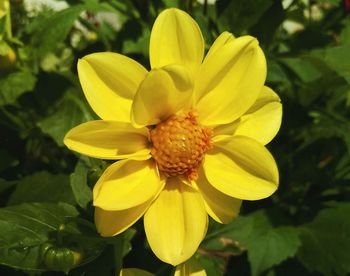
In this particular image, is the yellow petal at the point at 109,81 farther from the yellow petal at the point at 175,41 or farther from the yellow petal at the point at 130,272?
the yellow petal at the point at 130,272

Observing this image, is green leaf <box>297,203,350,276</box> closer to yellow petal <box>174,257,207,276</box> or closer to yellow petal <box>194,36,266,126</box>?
yellow petal <box>174,257,207,276</box>

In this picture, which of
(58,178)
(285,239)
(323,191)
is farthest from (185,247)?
(323,191)

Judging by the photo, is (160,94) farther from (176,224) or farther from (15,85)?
(15,85)

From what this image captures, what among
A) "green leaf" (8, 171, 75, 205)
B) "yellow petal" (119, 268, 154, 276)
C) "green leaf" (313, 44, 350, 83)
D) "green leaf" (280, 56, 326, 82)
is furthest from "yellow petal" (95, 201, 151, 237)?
"green leaf" (280, 56, 326, 82)

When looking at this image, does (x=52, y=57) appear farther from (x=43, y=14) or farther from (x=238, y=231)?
(x=238, y=231)

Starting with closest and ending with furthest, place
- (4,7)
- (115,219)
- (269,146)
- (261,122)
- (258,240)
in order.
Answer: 1. (115,219)
2. (261,122)
3. (4,7)
4. (258,240)
5. (269,146)

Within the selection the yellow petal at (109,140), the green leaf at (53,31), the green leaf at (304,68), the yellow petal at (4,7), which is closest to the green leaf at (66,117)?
the green leaf at (53,31)

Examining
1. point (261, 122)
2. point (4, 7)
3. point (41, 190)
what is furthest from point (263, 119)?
point (4, 7)
